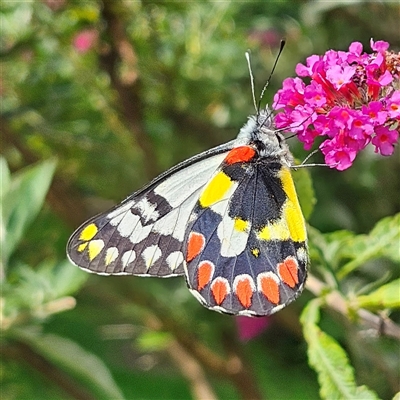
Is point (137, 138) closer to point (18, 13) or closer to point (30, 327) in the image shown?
point (18, 13)

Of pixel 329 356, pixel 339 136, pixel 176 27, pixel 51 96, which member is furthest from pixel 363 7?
pixel 329 356

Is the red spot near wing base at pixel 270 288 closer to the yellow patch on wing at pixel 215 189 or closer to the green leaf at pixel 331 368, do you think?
the green leaf at pixel 331 368

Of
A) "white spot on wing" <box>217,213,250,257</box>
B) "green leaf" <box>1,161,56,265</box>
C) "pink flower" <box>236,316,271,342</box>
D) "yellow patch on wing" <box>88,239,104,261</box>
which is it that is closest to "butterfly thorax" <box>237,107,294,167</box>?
"white spot on wing" <box>217,213,250,257</box>

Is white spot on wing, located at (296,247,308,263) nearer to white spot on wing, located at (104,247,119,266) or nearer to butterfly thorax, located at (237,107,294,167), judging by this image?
butterfly thorax, located at (237,107,294,167)

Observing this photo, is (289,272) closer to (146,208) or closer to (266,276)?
(266,276)

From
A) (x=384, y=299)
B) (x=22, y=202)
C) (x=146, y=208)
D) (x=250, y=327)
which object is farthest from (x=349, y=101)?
(x=250, y=327)
